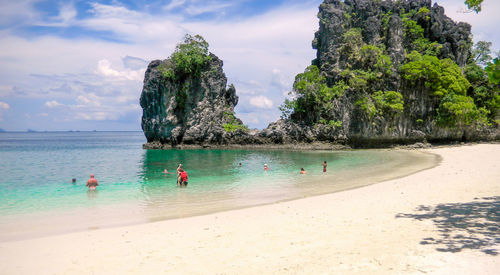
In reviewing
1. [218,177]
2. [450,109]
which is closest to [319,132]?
[450,109]

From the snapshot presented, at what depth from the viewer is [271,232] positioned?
8359mm

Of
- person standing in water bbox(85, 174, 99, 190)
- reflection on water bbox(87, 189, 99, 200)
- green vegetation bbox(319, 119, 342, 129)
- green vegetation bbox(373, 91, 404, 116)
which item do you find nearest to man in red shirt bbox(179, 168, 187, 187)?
reflection on water bbox(87, 189, 99, 200)

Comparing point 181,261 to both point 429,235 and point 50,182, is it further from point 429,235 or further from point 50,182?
point 50,182

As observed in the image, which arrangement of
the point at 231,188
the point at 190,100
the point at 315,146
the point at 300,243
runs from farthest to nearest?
1. the point at 190,100
2. the point at 315,146
3. the point at 231,188
4. the point at 300,243

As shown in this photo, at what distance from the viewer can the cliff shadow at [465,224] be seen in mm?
6184

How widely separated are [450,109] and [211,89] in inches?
1452

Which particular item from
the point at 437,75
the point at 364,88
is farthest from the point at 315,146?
the point at 437,75

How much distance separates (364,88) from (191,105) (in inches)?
1136

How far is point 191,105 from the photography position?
52844 millimetres

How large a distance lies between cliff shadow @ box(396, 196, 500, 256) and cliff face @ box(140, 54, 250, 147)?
4307cm

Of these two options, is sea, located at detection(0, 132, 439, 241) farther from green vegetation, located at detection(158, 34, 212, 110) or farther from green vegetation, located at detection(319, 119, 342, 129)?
green vegetation, located at detection(158, 34, 212, 110)

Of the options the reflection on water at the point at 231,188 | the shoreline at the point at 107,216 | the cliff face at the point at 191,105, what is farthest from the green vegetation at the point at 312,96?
the shoreline at the point at 107,216

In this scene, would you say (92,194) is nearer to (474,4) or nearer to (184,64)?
(474,4)

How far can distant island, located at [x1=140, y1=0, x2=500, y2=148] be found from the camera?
43594mm
